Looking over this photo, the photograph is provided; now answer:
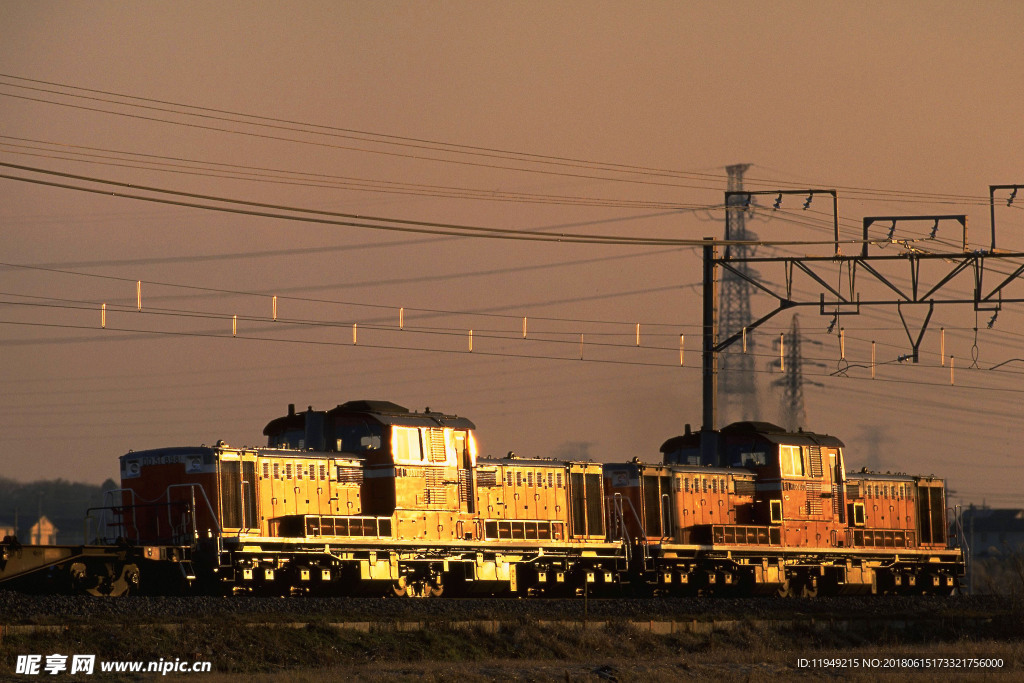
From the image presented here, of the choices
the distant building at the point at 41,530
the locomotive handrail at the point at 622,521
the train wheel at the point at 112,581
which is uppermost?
the locomotive handrail at the point at 622,521

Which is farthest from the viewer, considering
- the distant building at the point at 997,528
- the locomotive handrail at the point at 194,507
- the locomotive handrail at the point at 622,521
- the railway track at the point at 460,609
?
the distant building at the point at 997,528

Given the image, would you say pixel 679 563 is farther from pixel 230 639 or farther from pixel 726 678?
pixel 230 639

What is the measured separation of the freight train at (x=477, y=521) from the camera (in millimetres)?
29766

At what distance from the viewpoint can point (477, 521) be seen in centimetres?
3469

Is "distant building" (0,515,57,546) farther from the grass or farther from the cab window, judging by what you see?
the grass

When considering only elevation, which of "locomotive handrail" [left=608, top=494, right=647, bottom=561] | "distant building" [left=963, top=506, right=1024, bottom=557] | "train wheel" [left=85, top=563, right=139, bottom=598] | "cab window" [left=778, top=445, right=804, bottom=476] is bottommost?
"distant building" [left=963, top=506, right=1024, bottom=557]

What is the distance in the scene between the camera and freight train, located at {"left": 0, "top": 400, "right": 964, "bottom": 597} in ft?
97.7

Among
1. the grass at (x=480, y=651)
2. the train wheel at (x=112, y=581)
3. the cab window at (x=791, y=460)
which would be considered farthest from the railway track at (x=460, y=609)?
the cab window at (x=791, y=460)

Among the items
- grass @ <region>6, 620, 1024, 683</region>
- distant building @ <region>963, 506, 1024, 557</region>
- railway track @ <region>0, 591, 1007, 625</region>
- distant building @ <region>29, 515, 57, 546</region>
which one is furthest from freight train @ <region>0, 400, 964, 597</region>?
distant building @ <region>963, 506, 1024, 557</region>

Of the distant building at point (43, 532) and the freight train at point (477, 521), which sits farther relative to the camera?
the distant building at point (43, 532)

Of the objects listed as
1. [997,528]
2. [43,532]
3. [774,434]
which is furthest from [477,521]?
[997,528]

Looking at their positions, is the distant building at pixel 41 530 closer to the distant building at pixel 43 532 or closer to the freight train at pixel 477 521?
the distant building at pixel 43 532

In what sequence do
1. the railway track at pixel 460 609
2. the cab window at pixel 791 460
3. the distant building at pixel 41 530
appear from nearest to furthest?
the railway track at pixel 460 609, the cab window at pixel 791 460, the distant building at pixel 41 530

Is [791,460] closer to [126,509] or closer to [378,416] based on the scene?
[378,416]
